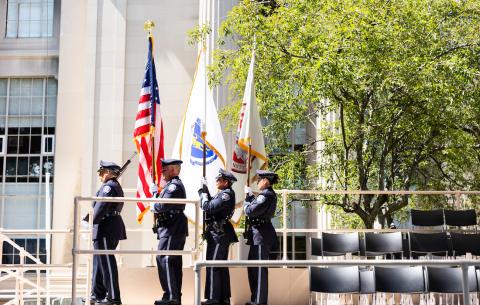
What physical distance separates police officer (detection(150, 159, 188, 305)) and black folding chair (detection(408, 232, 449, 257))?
367cm

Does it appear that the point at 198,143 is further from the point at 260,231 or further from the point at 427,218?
the point at 427,218

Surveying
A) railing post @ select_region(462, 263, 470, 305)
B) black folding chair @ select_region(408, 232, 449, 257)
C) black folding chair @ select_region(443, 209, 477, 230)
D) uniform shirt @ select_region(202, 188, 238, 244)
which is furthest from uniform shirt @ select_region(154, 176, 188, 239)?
railing post @ select_region(462, 263, 470, 305)

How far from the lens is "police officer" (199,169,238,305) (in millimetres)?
11250

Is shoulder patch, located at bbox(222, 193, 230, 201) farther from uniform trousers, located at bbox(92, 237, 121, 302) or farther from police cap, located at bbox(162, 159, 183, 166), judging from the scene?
uniform trousers, located at bbox(92, 237, 121, 302)

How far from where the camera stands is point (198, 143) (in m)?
13.5

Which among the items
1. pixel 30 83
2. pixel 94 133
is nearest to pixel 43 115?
pixel 30 83

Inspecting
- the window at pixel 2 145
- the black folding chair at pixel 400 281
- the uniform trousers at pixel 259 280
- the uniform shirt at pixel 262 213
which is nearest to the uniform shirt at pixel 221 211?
the uniform shirt at pixel 262 213

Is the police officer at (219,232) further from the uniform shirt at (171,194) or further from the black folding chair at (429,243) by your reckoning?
the black folding chair at (429,243)

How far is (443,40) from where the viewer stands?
51.2ft

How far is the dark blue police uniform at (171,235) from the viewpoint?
11081mm

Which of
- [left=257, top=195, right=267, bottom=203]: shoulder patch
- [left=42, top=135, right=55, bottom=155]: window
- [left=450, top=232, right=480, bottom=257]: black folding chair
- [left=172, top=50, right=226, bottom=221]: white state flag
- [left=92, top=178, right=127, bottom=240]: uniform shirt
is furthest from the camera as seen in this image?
[left=42, top=135, right=55, bottom=155]: window

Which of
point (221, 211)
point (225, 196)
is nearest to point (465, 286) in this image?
point (225, 196)

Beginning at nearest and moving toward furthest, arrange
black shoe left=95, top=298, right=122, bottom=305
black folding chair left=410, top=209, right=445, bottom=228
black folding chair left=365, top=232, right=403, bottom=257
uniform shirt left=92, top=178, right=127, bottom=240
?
black shoe left=95, top=298, right=122, bottom=305 → uniform shirt left=92, top=178, right=127, bottom=240 → black folding chair left=365, top=232, right=403, bottom=257 → black folding chair left=410, top=209, right=445, bottom=228

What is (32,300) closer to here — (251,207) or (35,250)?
(35,250)
